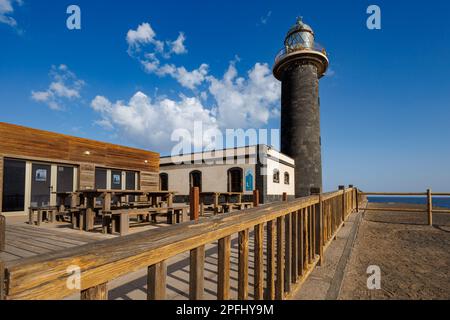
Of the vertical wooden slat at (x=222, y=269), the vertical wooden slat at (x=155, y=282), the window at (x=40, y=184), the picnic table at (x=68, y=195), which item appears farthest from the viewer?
the window at (x=40, y=184)

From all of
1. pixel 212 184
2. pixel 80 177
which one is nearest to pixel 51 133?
pixel 80 177

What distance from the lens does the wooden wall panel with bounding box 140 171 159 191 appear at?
1379 cm

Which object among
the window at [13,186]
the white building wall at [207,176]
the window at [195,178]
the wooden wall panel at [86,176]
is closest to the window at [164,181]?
the white building wall at [207,176]

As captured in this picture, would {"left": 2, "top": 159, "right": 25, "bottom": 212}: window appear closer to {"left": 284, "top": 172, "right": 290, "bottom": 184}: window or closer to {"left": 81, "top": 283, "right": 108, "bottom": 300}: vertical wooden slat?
{"left": 81, "top": 283, "right": 108, "bottom": 300}: vertical wooden slat

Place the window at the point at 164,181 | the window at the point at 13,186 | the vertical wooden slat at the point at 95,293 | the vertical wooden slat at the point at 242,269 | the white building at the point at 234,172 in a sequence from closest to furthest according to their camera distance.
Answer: the vertical wooden slat at the point at 95,293
the vertical wooden slat at the point at 242,269
the window at the point at 13,186
the white building at the point at 234,172
the window at the point at 164,181

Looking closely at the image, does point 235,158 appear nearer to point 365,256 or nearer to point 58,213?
point 58,213

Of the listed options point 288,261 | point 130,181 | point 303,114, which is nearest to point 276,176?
point 303,114

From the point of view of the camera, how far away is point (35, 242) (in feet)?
14.0

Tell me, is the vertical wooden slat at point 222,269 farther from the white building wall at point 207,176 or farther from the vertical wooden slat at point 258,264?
the white building wall at point 207,176

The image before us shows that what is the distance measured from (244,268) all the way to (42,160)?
10771mm

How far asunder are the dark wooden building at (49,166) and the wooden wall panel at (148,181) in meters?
0.78

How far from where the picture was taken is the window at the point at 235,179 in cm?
1529

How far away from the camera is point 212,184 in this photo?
16.1 metres

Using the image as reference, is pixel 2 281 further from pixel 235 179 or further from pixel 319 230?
pixel 235 179
